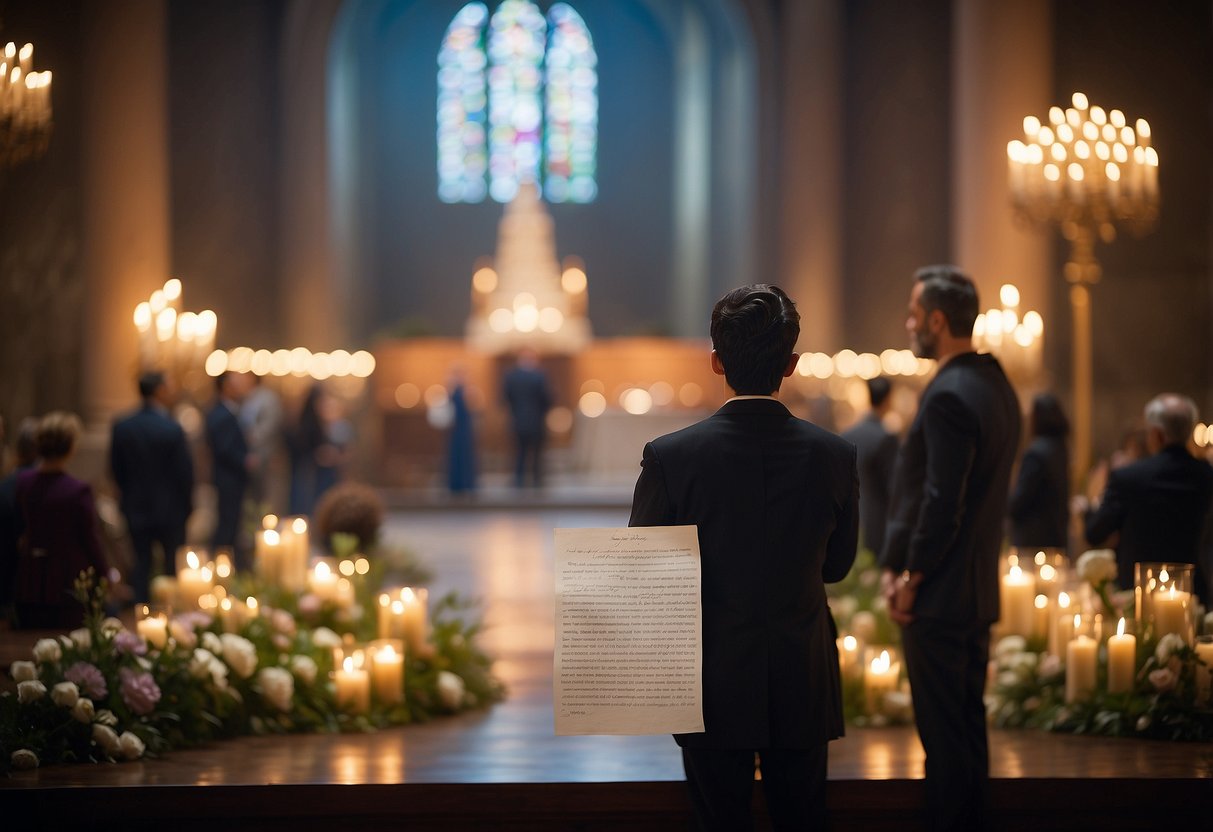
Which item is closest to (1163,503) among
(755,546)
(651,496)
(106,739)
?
(755,546)

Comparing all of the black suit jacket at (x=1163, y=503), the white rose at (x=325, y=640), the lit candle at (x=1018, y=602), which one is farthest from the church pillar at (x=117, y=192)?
the black suit jacket at (x=1163, y=503)

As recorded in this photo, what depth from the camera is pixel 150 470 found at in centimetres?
846

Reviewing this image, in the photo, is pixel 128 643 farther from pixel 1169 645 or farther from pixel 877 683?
pixel 1169 645

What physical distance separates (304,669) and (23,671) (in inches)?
44.1

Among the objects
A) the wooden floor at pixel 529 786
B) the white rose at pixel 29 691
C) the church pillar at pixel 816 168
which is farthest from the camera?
the church pillar at pixel 816 168

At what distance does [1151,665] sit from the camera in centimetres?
526

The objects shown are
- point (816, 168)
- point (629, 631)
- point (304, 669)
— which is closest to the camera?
point (629, 631)

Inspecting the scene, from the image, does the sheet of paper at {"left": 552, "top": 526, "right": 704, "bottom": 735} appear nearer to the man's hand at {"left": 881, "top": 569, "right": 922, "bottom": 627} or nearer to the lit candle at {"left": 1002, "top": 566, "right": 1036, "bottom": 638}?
the man's hand at {"left": 881, "top": 569, "right": 922, "bottom": 627}

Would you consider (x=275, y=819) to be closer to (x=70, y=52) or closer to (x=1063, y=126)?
(x=70, y=52)

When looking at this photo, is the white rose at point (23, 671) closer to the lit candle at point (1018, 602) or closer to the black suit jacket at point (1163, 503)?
the lit candle at point (1018, 602)

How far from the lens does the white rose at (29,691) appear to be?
486 cm

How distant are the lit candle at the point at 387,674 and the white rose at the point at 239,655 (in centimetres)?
56

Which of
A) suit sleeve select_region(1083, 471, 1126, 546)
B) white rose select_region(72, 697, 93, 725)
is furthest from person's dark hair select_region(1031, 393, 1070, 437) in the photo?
white rose select_region(72, 697, 93, 725)

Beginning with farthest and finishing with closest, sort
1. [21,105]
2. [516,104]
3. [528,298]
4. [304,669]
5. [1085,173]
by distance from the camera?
[516,104]
[528,298]
[1085,173]
[304,669]
[21,105]
